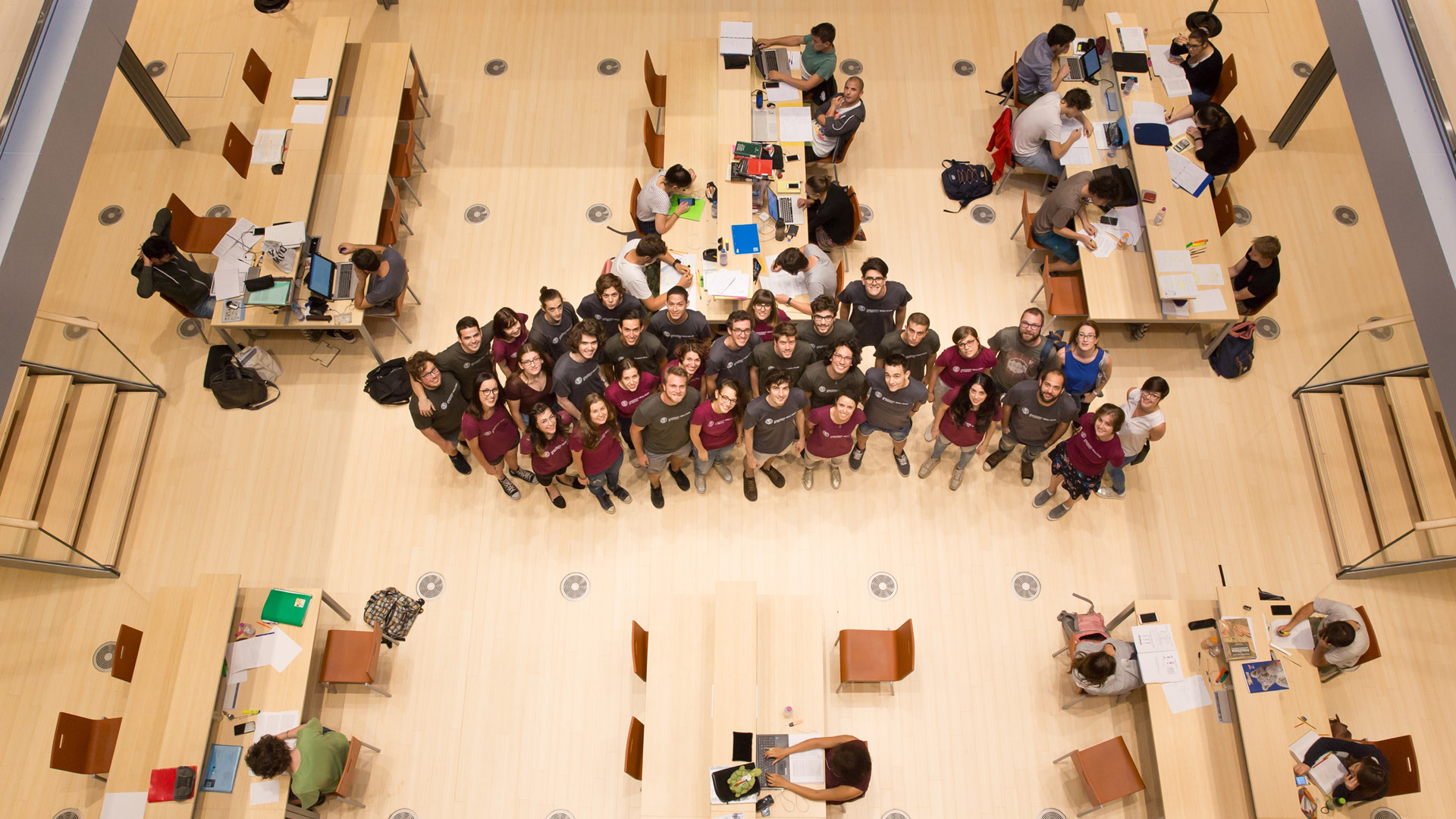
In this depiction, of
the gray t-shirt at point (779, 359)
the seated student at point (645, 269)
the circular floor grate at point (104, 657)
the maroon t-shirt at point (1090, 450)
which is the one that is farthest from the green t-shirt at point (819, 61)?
the circular floor grate at point (104, 657)

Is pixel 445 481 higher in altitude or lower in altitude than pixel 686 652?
higher

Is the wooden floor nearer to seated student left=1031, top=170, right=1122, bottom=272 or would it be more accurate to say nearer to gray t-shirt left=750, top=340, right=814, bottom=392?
seated student left=1031, top=170, right=1122, bottom=272

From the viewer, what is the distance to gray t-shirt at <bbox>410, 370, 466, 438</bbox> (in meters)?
6.37

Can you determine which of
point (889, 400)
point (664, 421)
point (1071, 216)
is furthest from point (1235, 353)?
point (664, 421)

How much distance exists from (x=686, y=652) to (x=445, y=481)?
2.75 m

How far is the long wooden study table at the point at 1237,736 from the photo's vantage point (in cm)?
556

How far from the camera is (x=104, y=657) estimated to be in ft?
21.4

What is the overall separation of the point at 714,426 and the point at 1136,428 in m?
3.11

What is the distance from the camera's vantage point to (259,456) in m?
7.29

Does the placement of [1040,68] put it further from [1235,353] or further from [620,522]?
[620,522]

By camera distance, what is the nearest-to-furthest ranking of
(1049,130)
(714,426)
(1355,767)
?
(1355,767) → (714,426) → (1049,130)

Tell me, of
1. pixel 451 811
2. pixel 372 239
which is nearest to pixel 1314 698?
pixel 451 811

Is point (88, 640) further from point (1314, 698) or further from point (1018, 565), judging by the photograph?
point (1314, 698)

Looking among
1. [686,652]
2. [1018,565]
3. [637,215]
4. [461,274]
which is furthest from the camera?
[461,274]
